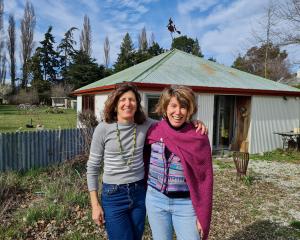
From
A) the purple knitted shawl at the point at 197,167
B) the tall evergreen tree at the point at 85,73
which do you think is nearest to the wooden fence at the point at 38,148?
the purple knitted shawl at the point at 197,167

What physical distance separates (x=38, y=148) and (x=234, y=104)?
7.85 metres

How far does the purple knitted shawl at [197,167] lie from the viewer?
213 centimetres

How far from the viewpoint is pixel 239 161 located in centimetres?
742

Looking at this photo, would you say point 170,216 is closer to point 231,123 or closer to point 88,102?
point 231,123

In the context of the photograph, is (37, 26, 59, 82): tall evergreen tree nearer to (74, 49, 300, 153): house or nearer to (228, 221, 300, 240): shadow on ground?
(74, 49, 300, 153): house

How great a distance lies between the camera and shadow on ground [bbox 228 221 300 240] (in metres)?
4.36

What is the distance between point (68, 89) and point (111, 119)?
40.7 meters

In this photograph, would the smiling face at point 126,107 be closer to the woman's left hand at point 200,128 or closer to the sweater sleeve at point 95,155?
the sweater sleeve at point 95,155

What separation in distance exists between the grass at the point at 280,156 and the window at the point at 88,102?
7.23m

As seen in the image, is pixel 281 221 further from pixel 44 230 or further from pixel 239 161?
pixel 44 230

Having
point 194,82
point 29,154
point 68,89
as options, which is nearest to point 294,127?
point 194,82

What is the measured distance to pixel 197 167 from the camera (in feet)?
7.04

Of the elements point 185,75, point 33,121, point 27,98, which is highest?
point 185,75

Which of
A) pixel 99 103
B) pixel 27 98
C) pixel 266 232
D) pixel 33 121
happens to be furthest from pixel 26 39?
pixel 266 232
